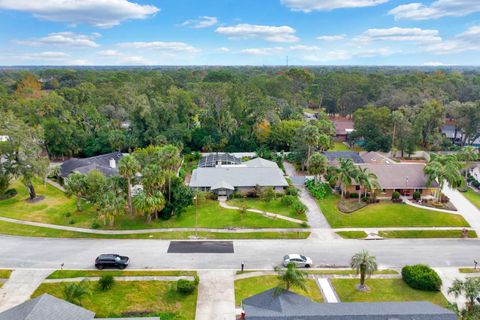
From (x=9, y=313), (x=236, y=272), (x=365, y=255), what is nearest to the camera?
(x=9, y=313)

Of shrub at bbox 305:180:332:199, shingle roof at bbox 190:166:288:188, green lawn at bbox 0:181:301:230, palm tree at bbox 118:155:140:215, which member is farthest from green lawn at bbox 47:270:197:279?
shrub at bbox 305:180:332:199

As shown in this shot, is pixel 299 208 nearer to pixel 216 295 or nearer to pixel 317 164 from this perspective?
pixel 317 164

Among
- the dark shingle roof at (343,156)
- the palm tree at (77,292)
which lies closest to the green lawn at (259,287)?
the palm tree at (77,292)

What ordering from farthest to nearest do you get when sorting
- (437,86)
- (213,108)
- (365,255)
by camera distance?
1. (437,86)
2. (213,108)
3. (365,255)

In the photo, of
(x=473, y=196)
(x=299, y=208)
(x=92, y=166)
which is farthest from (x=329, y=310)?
(x=92, y=166)

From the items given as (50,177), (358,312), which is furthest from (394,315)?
(50,177)

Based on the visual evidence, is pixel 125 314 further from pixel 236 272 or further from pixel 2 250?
pixel 2 250
